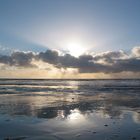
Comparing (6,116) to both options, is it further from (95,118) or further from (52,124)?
(95,118)

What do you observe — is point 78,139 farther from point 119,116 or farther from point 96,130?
point 119,116

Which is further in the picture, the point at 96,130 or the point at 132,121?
the point at 132,121

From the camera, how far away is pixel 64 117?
61.9 feet

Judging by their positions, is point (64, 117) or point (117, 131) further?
point (64, 117)

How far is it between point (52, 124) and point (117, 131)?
3.98 metres

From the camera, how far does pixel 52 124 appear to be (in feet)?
52.5

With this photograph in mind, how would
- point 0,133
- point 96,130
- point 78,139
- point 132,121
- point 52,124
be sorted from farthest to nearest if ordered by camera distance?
point 132,121
point 52,124
point 96,130
point 0,133
point 78,139

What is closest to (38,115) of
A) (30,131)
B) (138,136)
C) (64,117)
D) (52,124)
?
(64,117)

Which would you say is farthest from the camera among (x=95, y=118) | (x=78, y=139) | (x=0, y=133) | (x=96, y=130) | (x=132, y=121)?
(x=95, y=118)

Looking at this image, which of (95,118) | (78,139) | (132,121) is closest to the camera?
(78,139)

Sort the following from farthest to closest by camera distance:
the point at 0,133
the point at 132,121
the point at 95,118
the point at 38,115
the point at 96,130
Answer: the point at 38,115 → the point at 95,118 → the point at 132,121 → the point at 96,130 → the point at 0,133

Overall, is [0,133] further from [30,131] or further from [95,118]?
[95,118]

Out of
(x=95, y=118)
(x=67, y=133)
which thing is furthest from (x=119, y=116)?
(x=67, y=133)

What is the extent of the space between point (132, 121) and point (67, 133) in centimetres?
544
